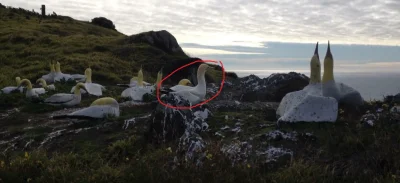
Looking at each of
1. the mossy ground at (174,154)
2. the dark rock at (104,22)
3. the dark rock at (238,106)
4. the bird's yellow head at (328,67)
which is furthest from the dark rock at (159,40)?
the bird's yellow head at (328,67)

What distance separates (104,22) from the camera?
48875 mm

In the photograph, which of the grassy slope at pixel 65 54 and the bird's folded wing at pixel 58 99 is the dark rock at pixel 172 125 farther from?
the grassy slope at pixel 65 54

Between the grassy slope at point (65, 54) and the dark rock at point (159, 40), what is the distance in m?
1.09

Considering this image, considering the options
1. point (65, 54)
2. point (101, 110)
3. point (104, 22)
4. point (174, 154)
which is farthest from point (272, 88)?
point (104, 22)

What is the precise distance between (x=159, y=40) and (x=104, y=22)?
2076 centimetres

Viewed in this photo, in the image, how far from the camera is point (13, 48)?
27.8 m

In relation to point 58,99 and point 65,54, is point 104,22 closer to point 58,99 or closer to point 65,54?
point 65,54

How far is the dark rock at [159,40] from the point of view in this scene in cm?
2994

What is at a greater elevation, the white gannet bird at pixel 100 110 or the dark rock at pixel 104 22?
the dark rock at pixel 104 22

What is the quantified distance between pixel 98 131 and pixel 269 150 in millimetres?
3981

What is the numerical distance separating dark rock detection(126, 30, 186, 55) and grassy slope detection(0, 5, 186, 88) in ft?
3.57

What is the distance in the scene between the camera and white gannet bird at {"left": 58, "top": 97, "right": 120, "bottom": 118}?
988 cm

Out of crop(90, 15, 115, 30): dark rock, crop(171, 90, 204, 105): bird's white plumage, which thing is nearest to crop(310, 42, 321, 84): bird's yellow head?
crop(171, 90, 204, 105): bird's white plumage

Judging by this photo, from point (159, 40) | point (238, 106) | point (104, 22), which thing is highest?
point (104, 22)
